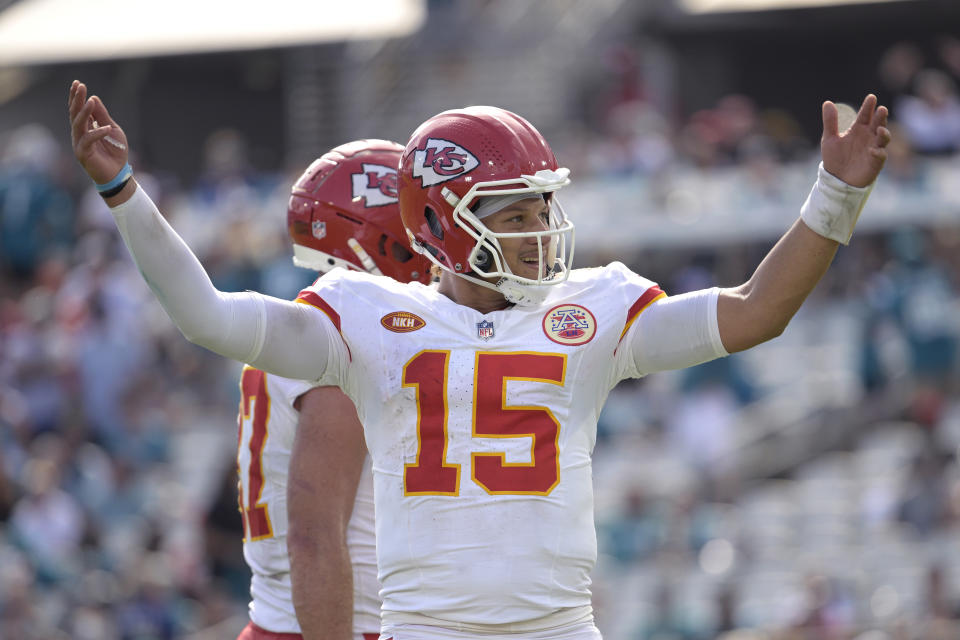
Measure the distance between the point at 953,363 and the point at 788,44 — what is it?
7.32 m

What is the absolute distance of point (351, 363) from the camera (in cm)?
337

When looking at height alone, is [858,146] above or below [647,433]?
above

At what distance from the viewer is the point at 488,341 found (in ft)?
10.8

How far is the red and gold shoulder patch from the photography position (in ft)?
10.9

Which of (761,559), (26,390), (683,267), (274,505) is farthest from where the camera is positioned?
(683,267)

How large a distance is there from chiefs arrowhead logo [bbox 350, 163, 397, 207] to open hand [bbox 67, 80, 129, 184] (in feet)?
3.66

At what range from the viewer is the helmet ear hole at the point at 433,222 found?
11.3 ft

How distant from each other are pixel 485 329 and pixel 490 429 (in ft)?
0.75

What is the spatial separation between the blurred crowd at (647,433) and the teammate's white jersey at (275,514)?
543 cm

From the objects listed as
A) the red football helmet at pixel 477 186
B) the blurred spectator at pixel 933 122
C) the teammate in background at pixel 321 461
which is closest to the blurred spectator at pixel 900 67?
the blurred spectator at pixel 933 122

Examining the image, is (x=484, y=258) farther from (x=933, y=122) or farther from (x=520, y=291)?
(x=933, y=122)

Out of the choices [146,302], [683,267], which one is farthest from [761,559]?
[146,302]

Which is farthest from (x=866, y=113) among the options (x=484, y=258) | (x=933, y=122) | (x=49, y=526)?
(x=933, y=122)

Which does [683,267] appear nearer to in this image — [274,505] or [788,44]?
[788,44]
